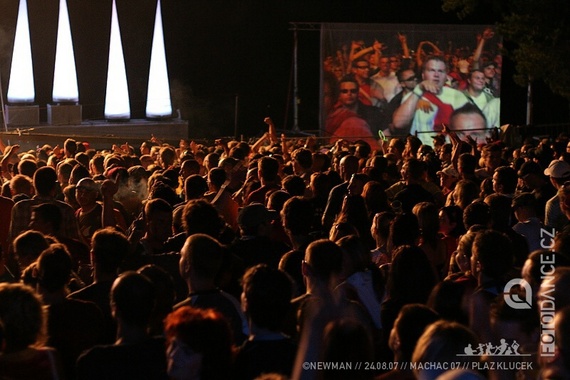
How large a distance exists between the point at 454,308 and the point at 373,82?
21.0 meters

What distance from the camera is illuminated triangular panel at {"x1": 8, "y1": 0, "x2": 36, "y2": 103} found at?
915 inches

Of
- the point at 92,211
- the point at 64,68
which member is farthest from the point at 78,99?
the point at 92,211

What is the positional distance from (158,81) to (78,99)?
2.10 m

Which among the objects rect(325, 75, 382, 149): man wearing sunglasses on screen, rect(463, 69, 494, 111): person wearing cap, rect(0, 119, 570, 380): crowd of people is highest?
rect(463, 69, 494, 111): person wearing cap

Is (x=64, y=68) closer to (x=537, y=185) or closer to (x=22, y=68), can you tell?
(x=22, y=68)

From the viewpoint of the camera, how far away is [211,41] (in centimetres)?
2552

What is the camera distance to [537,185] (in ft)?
28.7

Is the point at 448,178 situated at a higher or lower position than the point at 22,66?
lower

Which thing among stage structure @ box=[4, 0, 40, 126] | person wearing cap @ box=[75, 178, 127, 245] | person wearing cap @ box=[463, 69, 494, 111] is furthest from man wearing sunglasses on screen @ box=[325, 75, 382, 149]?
person wearing cap @ box=[75, 178, 127, 245]

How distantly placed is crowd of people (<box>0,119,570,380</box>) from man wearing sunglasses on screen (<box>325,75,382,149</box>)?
1655 centimetres

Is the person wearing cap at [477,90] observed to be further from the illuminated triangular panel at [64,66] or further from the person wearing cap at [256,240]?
the person wearing cap at [256,240]

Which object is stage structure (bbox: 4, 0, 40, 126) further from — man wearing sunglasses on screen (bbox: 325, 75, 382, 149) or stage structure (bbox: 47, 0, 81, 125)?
man wearing sunglasses on screen (bbox: 325, 75, 382, 149)

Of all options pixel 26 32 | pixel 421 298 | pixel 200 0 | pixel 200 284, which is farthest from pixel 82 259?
pixel 200 0

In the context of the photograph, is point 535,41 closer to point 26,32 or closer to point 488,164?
point 26,32
